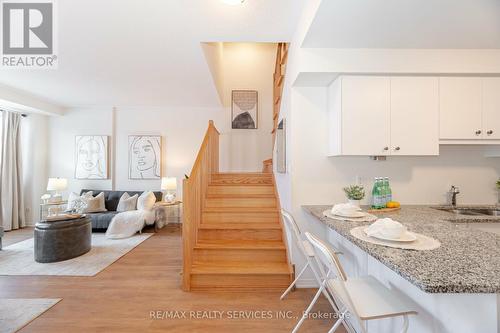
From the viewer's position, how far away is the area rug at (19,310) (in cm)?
193

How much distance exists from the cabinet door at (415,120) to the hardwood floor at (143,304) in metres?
1.70

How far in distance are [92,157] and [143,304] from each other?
4.42m

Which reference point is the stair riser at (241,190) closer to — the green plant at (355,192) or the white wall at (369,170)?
the white wall at (369,170)

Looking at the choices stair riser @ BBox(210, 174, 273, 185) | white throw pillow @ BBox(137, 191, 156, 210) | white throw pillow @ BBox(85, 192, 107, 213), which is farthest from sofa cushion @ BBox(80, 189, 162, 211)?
stair riser @ BBox(210, 174, 273, 185)

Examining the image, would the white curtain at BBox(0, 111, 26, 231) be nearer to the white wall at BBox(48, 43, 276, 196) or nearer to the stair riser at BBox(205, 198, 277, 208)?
the white wall at BBox(48, 43, 276, 196)

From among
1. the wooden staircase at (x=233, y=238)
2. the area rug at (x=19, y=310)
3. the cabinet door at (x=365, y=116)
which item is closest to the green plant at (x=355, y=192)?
the cabinet door at (x=365, y=116)

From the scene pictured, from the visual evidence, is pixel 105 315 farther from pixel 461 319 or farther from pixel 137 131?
pixel 137 131

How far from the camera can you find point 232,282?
245cm

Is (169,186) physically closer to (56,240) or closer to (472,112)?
(56,240)

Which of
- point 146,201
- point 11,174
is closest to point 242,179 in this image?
point 146,201

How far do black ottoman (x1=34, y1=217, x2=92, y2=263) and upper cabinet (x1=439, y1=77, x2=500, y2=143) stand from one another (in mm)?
4536

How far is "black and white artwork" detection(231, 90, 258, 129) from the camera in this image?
5566 mm

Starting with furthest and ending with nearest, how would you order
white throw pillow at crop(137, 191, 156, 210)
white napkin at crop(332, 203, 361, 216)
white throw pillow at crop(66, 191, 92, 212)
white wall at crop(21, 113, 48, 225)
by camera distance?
white wall at crop(21, 113, 48, 225) → white throw pillow at crop(66, 191, 92, 212) → white throw pillow at crop(137, 191, 156, 210) → white napkin at crop(332, 203, 361, 216)

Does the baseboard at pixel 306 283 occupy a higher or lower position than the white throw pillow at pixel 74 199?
lower
